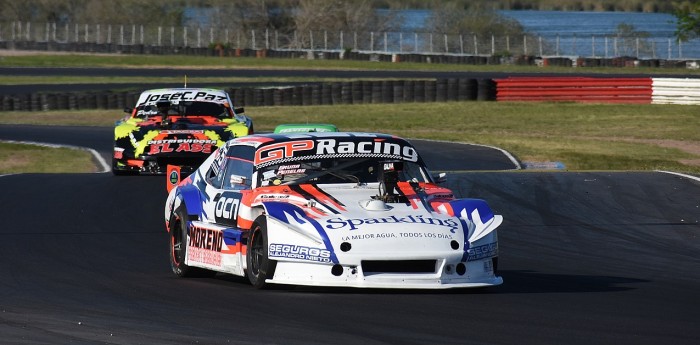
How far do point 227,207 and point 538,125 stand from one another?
2568 cm

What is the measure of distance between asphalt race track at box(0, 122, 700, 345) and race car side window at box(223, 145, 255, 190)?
27.7 inches

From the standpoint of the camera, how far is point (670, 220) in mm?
14031

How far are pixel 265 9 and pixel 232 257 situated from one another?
74922 millimetres

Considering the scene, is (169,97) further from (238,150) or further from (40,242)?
(238,150)

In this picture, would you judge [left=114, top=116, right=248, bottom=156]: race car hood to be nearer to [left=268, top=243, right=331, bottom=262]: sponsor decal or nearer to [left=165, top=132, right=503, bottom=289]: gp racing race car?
[left=165, top=132, right=503, bottom=289]: gp racing race car

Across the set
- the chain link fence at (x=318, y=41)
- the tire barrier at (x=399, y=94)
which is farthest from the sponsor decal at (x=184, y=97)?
the chain link fence at (x=318, y=41)

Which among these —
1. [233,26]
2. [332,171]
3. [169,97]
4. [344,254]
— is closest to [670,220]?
[332,171]

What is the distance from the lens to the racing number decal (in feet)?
30.7

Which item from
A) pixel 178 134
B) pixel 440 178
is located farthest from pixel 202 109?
pixel 440 178

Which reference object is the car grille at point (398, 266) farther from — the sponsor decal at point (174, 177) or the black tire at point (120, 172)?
the black tire at point (120, 172)

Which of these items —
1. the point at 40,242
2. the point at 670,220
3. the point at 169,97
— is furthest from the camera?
the point at 169,97

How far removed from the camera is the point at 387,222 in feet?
28.2

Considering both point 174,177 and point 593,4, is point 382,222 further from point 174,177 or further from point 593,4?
point 593,4

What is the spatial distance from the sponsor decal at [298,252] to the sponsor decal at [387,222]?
0.18 meters
